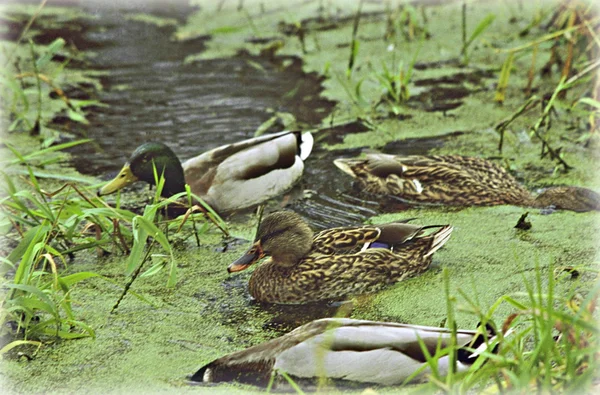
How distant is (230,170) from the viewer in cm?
588

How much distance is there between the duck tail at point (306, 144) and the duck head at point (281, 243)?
176 cm

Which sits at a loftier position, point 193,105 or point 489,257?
point 193,105

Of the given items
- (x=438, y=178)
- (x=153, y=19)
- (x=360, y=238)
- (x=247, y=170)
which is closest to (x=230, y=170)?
(x=247, y=170)

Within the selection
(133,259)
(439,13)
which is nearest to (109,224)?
(133,259)

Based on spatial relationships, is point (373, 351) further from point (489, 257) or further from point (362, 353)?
point (489, 257)

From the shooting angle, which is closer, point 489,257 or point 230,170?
point 489,257

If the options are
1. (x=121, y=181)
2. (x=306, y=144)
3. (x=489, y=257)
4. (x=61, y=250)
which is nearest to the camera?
(x=489, y=257)

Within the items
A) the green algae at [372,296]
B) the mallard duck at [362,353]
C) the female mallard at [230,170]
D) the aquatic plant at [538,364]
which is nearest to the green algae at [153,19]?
the green algae at [372,296]

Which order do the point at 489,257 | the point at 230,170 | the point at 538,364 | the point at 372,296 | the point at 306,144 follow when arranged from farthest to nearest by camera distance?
the point at 306,144 < the point at 230,170 < the point at 489,257 < the point at 372,296 < the point at 538,364

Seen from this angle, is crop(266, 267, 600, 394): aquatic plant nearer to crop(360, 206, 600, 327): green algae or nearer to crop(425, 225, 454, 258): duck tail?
crop(360, 206, 600, 327): green algae

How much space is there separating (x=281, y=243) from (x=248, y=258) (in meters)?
0.18

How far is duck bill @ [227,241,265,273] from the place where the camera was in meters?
4.48

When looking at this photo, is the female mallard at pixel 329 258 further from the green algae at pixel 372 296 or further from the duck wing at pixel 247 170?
the duck wing at pixel 247 170

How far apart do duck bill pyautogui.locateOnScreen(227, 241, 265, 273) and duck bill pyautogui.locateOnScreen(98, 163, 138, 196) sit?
1.40 metres
